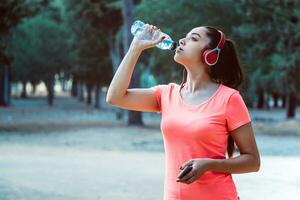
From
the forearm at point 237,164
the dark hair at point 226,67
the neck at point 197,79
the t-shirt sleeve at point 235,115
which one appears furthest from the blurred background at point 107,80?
the forearm at point 237,164

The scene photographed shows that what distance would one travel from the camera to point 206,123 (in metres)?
2.73

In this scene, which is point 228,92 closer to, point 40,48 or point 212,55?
point 212,55

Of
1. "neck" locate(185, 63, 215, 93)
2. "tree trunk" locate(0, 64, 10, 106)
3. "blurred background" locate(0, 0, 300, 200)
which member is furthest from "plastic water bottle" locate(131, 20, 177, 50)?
"tree trunk" locate(0, 64, 10, 106)

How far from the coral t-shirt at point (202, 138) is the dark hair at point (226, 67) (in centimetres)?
20

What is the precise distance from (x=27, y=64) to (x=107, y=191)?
3661 centimetres

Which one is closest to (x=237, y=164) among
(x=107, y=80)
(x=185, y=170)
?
(x=185, y=170)

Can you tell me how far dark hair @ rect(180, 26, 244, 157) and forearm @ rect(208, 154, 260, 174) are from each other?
191 mm

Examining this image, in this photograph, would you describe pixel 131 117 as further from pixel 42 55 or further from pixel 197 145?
pixel 197 145

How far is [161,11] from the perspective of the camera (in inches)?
1089

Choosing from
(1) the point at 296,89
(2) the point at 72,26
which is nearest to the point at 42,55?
(2) the point at 72,26

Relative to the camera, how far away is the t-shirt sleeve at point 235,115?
9.07ft

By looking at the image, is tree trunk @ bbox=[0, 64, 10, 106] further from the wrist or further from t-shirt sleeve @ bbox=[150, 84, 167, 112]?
the wrist

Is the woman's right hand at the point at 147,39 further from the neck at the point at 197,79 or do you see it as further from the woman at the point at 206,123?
the neck at the point at 197,79

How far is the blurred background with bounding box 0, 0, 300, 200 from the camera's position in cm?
1087
